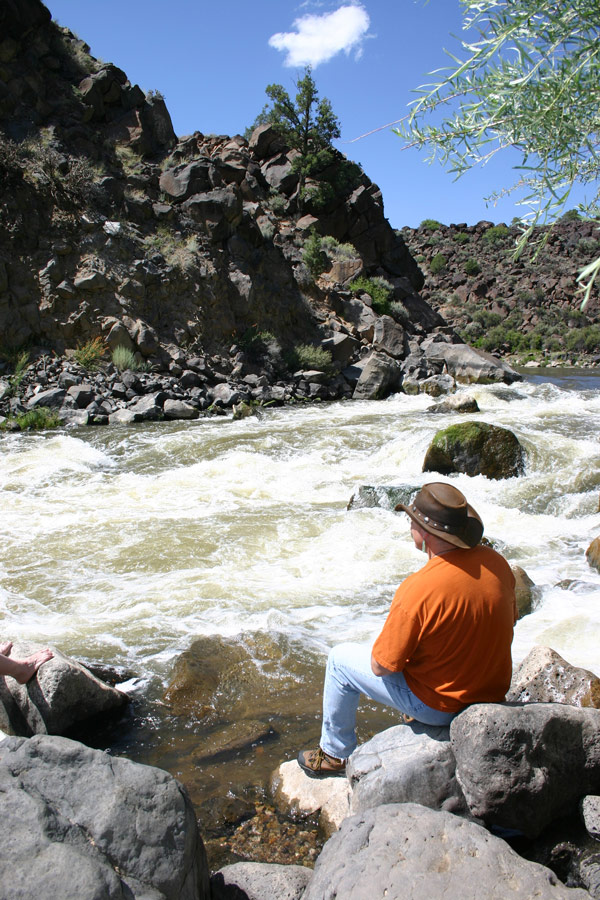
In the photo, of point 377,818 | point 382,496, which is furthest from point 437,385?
point 377,818

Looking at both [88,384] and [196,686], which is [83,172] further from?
[196,686]

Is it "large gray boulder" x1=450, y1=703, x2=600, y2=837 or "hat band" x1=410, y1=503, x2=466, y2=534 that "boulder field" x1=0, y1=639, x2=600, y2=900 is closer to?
"large gray boulder" x1=450, y1=703, x2=600, y2=837

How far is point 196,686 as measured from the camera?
14.0 ft

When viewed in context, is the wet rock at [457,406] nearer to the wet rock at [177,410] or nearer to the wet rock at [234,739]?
the wet rock at [177,410]

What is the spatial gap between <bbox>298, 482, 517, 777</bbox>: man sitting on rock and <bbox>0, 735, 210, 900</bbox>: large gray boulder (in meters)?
1.12

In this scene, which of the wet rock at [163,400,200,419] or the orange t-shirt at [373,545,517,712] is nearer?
the orange t-shirt at [373,545,517,712]

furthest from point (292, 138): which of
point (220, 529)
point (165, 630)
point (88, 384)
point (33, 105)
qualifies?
point (165, 630)

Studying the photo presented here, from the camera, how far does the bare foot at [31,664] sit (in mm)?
3607

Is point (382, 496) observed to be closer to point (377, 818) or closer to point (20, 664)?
point (20, 664)

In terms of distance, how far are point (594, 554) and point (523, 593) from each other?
5.01ft

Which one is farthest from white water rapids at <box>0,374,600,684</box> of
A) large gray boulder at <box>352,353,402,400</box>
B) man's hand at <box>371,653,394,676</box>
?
large gray boulder at <box>352,353,402,400</box>

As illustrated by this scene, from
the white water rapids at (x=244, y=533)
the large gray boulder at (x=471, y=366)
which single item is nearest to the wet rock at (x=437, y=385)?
the large gray boulder at (x=471, y=366)

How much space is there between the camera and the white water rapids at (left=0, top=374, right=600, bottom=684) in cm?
523

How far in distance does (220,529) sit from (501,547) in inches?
137
